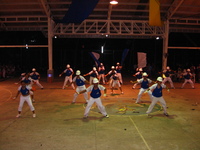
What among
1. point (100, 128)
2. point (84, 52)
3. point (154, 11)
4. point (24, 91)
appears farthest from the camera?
point (84, 52)

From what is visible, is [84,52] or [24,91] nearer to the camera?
[24,91]

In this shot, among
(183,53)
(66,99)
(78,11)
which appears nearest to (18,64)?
(78,11)

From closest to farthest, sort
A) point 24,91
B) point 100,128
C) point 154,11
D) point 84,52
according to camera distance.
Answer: point 100,128 < point 24,91 < point 154,11 < point 84,52

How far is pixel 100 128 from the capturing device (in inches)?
354

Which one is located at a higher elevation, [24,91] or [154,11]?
[154,11]

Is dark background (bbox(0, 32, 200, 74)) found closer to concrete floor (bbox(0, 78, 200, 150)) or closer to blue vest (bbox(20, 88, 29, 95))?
concrete floor (bbox(0, 78, 200, 150))

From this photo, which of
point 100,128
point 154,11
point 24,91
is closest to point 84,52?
point 154,11

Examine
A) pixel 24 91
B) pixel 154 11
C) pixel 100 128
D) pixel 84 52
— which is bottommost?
pixel 100 128

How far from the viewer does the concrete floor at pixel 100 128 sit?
Result: 24.2 ft

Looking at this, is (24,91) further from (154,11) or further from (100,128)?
(154,11)

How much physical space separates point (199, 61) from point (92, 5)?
20.9 meters

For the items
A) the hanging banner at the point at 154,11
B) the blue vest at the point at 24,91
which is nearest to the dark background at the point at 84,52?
the hanging banner at the point at 154,11

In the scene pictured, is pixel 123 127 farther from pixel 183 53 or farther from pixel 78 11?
pixel 183 53

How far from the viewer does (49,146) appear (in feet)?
23.7
